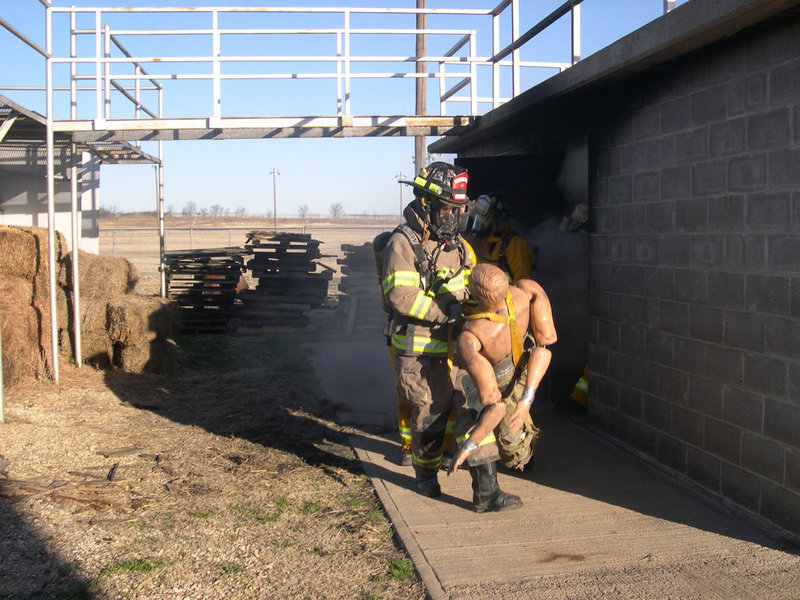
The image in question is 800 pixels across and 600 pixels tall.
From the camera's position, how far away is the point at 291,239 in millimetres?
13883

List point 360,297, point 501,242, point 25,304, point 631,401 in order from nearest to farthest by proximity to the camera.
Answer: point 631,401 → point 501,242 → point 25,304 → point 360,297

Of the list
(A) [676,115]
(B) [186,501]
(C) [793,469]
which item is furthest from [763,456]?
(B) [186,501]

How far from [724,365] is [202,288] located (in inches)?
398

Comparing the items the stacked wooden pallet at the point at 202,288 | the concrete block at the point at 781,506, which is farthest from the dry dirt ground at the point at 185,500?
the stacked wooden pallet at the point at 202,288

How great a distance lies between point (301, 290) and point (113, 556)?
9.85 metres

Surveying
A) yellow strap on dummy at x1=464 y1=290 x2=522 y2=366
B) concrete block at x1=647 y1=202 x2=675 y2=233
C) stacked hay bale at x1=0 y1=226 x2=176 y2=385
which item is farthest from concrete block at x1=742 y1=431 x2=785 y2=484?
stacked hay bale at x1=0 y1=226 x2=176 y2=385

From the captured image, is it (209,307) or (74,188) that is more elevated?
(74,188)

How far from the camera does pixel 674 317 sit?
5.08 meters

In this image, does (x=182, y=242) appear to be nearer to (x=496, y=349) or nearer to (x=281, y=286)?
(x=281, y=286)

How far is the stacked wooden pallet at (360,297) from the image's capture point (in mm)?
13915

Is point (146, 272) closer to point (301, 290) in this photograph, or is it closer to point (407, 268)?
point (301, 290)

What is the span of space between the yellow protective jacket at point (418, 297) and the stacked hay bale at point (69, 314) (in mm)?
4642

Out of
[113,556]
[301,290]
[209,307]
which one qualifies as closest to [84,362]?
[209,307]

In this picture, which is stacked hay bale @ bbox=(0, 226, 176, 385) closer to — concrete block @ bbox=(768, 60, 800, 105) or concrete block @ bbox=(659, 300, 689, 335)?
concrete block @ bbox=(659, 300, 689, 335)
